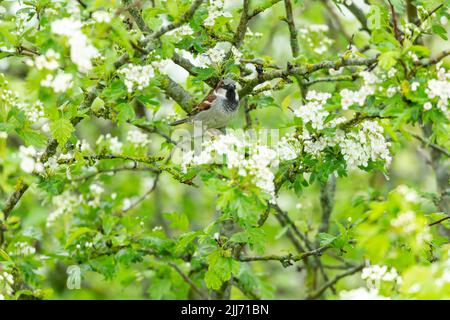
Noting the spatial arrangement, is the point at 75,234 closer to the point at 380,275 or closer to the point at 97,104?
the point at 97,104

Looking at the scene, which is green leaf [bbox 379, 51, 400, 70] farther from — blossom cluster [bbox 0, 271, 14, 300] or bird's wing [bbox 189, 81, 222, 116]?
blossom cluster [bbox 0, 271, 14, 300]

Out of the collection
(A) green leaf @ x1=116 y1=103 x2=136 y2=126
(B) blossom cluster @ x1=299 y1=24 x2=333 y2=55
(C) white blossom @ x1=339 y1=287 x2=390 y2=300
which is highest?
(B) blossom cluster @ x1=299 y1=24 x2=333 y2=55

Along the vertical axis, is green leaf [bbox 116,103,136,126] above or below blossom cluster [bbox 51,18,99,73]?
above

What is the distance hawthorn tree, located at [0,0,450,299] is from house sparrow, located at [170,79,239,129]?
0.19 meters

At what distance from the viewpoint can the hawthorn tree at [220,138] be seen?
337 centimetres

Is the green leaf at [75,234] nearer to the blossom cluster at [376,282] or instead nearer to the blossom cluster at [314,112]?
the blossom cluster at [314,112]

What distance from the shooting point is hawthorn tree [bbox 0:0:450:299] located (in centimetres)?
337

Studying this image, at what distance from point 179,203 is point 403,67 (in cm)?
669

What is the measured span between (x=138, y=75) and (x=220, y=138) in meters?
0.78

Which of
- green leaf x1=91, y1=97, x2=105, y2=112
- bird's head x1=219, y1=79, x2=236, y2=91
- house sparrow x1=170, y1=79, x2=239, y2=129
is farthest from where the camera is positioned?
house sparrow x1=170, y1=79, x2=239, y2=129

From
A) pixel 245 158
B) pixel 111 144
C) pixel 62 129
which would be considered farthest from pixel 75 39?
pixel 111 144

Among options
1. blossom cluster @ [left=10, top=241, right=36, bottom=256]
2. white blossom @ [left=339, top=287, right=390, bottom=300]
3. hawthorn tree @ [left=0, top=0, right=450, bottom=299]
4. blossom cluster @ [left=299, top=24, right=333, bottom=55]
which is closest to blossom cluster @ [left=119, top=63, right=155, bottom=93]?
hawthorn tree @ [left=0, top=0, right=450, bottom=299]

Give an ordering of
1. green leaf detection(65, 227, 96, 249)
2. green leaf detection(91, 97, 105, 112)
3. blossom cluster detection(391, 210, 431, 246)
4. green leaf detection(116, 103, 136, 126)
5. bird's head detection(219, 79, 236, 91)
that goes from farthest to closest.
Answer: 1. bird's head detection(219, 79, 236, 91)
2. green leaf detection(65, 227, 96, 249)
3. green leaf detection(91, 97, 105, 112)
4. green leaf detection(116, 103, 136, 126)
5. blossom cluster detection(391, 210, 431, 246)
